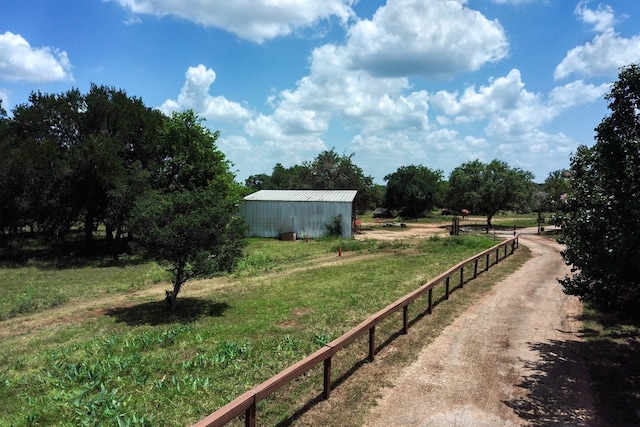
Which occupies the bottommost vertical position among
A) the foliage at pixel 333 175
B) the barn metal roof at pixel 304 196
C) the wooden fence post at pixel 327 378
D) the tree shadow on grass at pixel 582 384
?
the tree shadow on grass at pixel 582 384

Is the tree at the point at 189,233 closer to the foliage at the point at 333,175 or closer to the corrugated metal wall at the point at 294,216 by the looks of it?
the corrugated metal wall at the point at 294,216

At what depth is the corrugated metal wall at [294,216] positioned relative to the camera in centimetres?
3553

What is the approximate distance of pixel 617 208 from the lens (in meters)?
5.96

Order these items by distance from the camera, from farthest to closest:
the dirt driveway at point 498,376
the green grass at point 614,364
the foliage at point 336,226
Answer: the foliage at point 336,226
the green grass at point 614,364
the dirt driveway at point 498,376

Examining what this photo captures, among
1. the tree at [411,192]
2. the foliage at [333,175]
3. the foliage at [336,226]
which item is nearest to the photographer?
the foliage at [336,226]

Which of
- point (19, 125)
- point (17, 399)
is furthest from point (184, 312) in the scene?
point (19, 125)

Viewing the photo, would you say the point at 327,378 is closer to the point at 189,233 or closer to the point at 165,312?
the point at 189,233

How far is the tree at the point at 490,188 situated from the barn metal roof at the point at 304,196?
15.9 m

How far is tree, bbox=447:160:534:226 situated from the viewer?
144 feet

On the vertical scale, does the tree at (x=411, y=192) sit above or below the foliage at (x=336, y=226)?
above

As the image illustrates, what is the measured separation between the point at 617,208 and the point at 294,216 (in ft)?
102

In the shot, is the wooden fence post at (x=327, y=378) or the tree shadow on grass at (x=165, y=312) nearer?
the wooden fence post at (x=327, y=378)

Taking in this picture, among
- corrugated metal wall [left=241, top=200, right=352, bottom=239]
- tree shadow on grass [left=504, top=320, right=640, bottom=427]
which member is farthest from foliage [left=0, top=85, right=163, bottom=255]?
tree shadow on grass [left=504, top=320, right=640, bottom=427]

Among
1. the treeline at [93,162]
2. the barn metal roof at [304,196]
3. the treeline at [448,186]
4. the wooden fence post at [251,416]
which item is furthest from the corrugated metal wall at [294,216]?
the wooden fence post at [251,416]
